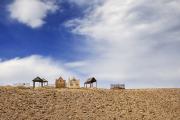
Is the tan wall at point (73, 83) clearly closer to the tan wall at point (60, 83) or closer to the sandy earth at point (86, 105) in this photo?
the tan wall at point (60, 83)

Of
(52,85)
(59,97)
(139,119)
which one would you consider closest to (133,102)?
(139,119)

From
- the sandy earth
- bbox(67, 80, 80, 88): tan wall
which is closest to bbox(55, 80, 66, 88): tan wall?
bbox(67, 80, 80, 88): tan wall

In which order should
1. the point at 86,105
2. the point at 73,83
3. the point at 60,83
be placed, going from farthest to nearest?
1. the point at 73,83
2. the point at 60,83
3. the point at 86,105

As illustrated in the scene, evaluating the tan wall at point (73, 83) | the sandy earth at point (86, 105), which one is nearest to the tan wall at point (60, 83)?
the tan wall at point (73, 83)

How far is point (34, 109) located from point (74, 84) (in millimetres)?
20386

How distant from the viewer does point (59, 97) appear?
166 feet

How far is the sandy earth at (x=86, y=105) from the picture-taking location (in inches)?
1746

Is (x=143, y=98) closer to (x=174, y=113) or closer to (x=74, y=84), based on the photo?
(x=174, y=113)

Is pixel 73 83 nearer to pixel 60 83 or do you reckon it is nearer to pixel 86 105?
pixel 60 83

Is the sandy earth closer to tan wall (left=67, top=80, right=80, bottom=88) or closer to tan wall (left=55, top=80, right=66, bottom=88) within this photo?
tan wall (left=67, top=80, right=80, bottom=88)

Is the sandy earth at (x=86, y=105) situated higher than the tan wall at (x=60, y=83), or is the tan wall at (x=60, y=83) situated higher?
the tan wall at (x=60, y=83)

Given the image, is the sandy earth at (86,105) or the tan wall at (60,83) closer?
the sandy earth at (86,105)

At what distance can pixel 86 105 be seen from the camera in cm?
4884

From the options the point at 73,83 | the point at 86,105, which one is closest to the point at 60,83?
the point at 73,83
